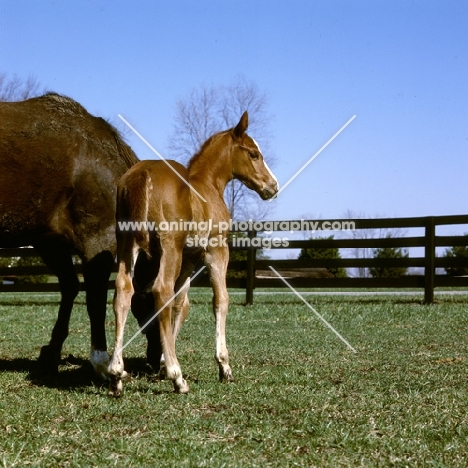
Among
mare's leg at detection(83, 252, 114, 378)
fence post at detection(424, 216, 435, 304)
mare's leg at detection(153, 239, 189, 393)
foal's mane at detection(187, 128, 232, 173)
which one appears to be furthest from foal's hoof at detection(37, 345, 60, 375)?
fence post at detection(424, 216, 435, 304)

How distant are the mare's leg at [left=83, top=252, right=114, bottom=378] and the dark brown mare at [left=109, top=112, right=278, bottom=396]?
0.45 meters

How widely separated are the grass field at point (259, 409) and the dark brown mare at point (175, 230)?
0.43m

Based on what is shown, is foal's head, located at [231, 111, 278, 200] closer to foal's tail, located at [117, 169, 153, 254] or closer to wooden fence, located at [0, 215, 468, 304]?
foal's tail, located at [117, 169, 153, 254]

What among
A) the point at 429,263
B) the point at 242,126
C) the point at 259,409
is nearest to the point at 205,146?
Answer: the point at 242,126

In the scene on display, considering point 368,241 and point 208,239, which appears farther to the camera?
point 368,241

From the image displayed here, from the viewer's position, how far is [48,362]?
5.94m

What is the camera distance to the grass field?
3.26 m

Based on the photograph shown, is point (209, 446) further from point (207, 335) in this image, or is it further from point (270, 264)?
point (270, 264)

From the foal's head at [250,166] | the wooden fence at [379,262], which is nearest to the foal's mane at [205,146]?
the foal's head at [250,166]

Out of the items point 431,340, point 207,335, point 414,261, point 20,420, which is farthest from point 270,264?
point 20,420

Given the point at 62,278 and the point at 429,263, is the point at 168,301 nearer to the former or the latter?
the point at 62,278

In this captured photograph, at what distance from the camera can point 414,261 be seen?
41.8 feet

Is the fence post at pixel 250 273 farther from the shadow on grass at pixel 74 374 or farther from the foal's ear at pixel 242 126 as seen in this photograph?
the foal's ear at pixel 242 126

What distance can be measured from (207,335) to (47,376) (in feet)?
11.0
